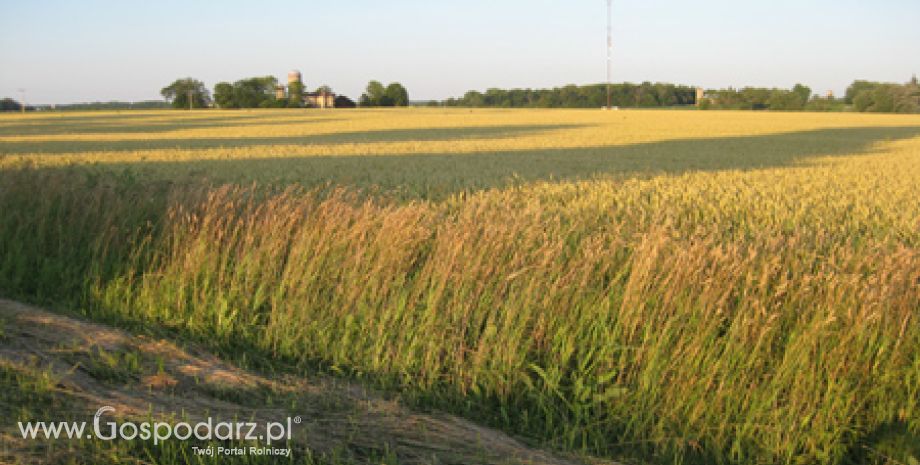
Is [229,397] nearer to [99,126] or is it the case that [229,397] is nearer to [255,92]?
[99,126]

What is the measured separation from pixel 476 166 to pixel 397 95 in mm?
89672

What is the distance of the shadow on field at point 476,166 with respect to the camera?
13406 millimetres

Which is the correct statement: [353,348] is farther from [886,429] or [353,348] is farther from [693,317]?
[886,429]

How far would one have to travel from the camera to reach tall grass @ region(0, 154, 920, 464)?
3230mm

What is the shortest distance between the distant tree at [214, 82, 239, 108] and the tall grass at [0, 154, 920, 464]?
9397 centimetres

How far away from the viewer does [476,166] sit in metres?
17.6

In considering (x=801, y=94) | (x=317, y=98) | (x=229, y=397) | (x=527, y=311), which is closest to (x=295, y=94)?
(x=317, y=98)

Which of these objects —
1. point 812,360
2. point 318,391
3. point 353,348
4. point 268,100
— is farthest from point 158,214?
point 268,100

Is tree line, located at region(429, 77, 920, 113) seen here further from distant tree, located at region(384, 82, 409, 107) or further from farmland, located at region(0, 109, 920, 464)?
farmland, located at region(0, 109, 920, 464)

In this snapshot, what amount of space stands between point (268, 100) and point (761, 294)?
9676 cm

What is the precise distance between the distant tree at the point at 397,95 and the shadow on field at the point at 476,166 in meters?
81.0

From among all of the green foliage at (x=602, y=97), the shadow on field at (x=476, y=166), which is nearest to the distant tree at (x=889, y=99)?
the green foliage at (x=602, y=97)

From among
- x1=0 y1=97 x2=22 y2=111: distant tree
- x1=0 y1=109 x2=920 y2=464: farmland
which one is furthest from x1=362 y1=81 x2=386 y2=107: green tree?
x1=0 y1=109 x2=920 y2=464: farmland

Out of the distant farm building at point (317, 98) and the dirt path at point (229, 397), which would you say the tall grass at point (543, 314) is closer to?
the dirt path at point (229, 397)
